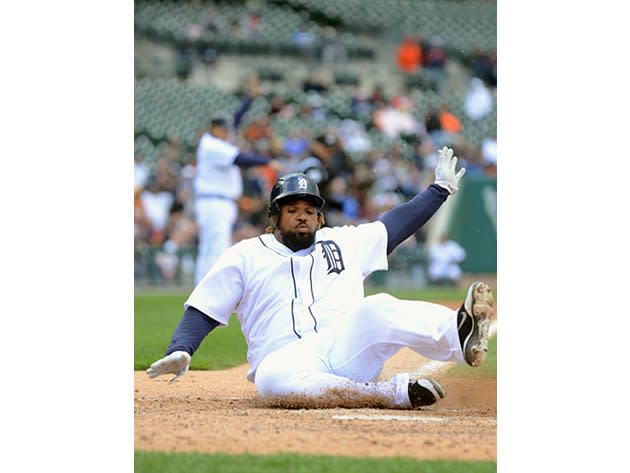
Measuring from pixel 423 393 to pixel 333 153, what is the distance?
28.0 feet

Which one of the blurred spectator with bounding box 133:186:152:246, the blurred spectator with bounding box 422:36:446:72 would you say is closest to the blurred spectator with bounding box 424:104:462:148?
the blurred spectator with bounding box 422:36:446:72

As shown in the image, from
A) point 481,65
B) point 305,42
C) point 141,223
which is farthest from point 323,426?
point 305,42

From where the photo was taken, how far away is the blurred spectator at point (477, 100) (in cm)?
1667

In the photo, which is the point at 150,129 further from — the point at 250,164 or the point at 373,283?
the point at 250,164

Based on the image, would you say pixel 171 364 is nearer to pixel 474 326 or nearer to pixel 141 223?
pixel 474 326

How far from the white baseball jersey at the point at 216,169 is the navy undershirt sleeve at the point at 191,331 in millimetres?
6018

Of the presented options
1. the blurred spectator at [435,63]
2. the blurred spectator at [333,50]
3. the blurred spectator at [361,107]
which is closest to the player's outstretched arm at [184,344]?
the blurred spectator at [435,63]

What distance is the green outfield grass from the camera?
335 centimetres

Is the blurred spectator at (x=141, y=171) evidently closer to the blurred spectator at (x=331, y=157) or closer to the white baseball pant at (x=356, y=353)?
the blurred spectator at (x=331, y=157)

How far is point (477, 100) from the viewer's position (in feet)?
58.0

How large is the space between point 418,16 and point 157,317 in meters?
11.4

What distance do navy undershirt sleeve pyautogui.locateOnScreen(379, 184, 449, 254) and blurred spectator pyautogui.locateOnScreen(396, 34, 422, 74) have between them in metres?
13.5

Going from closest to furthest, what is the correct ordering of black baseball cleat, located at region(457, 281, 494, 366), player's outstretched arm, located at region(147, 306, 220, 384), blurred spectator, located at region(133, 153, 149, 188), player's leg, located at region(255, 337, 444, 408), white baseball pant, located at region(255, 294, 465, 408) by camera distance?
black baseball cleat, located at region(457, 281, 494, 366) → white baseball pant, located at region(255, 294, 465, 408) → player's outstretched arm, located at region(147, 306, 220, 384) → player's leg, located at region(255, 337, 444, 408) → blurred spectator, located at region(133, 153, 149, 188)

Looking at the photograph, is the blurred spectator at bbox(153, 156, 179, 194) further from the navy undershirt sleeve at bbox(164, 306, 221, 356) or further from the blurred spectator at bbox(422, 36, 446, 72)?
the navy undershirt sleeve at bbox(164, 306, 221, 356)
